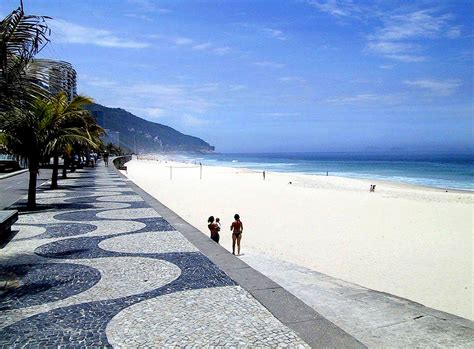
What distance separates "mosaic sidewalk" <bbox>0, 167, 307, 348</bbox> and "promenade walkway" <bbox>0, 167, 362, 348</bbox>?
1cm

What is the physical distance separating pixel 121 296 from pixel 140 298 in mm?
247

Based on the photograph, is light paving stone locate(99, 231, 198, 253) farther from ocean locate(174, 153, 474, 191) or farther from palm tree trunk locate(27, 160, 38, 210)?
ocean locate(174, 153, 474, 191)

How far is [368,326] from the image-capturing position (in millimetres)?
4262

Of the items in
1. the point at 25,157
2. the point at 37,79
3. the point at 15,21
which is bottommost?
the point at 25,157

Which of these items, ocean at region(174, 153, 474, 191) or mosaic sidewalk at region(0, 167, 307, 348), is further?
ocean at region(174, 153, 474, 191)

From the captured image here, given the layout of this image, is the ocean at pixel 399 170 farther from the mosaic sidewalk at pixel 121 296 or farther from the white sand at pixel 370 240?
the mosaic sidewalk at pixel 121 296

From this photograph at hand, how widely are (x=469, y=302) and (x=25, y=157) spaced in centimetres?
1145

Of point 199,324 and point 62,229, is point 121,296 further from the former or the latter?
point 62,229

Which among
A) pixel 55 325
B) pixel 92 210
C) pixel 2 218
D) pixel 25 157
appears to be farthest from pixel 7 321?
pixel 25 157

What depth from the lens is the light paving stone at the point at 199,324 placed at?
3533 mm

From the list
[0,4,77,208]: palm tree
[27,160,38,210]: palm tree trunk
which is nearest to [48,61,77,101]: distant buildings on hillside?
[0,4,77,208]: palm tree

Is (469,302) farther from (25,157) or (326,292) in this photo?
(25,157)

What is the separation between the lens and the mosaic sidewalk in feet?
11.8

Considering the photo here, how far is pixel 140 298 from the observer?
4594 millimetres
